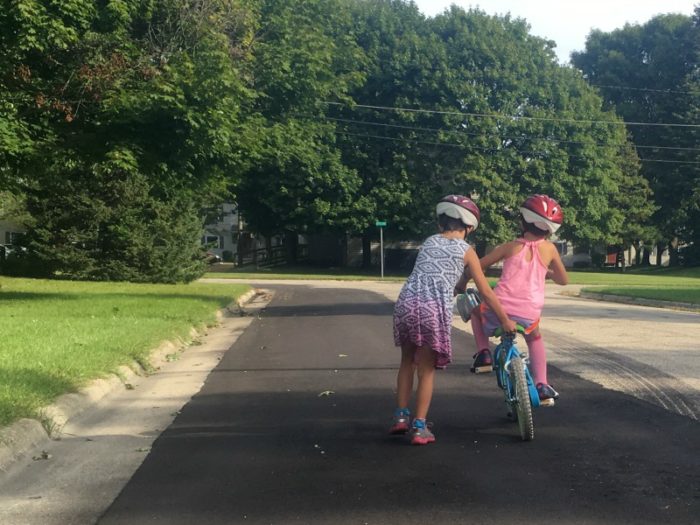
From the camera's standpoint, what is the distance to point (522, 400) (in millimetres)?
6453

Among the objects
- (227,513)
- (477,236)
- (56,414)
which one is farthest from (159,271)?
(227,513)

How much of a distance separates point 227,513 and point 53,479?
1596 mm

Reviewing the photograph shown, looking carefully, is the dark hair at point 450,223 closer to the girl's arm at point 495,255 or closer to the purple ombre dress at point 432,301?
the purple ombre dress at point 432,301

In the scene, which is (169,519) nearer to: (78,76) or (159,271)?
(78,76)

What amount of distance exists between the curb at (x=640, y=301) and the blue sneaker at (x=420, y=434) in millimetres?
17868

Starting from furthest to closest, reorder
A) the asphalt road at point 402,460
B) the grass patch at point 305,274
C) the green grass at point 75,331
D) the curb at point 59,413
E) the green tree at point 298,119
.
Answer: the grass patch at point 305,274 → the green tree at point 298,119 → the green grass at point 75,331 → the curb at point 59,413 → the asphalt road at point 402,460

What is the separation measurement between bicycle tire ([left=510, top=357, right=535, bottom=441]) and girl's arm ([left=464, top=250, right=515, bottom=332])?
0.29m

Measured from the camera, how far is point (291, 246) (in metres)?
58.2

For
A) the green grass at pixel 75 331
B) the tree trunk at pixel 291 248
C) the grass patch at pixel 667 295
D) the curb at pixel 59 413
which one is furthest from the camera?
the tree trunk at pixel 291 248

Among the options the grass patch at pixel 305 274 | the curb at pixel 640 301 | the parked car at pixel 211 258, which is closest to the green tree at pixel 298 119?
the grass patch at pixel 305 274

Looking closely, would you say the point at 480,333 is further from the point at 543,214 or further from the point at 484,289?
the point at 543,214

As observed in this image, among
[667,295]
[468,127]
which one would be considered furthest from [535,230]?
[468,127]

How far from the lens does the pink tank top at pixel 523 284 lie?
269 inches

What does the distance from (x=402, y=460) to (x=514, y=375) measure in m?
1.21
